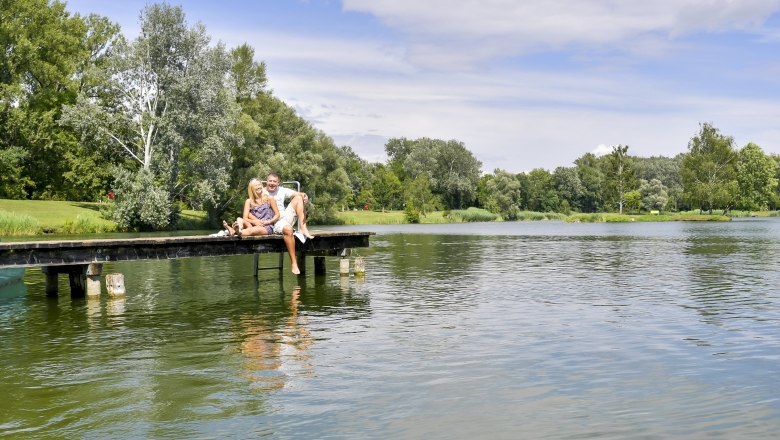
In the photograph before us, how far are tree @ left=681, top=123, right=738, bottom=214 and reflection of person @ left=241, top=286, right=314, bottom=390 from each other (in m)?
107

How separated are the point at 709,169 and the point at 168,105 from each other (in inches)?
3477

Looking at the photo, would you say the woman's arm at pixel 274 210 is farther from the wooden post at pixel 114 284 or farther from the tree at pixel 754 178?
the tree at pixel 754 178

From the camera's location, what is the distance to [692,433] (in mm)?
7059

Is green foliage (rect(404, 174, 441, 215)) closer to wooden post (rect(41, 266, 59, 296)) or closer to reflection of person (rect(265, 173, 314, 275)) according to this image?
reflection of person (rect(265, 173, 314, 275))

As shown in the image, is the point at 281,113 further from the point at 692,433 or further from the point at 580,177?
the point at 580,177

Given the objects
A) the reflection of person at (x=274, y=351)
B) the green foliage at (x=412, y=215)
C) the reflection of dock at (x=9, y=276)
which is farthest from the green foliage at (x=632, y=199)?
the reflection of person at (x=274, y=351)

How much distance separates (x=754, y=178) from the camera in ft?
423

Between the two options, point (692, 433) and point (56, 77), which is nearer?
point (692, 433)

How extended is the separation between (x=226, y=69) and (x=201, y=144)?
7044 mm

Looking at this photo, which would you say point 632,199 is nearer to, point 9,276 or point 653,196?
point 653,196

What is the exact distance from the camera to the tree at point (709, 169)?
108 meters

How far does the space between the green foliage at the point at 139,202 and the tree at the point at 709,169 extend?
84130 mm

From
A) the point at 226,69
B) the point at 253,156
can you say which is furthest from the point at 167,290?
the point at 253,156

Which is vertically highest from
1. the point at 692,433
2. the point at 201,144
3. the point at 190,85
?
the point at 190,85
